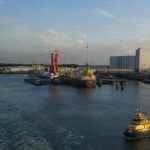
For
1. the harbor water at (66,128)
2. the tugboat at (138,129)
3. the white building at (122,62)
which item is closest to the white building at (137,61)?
the white building at (122,62)

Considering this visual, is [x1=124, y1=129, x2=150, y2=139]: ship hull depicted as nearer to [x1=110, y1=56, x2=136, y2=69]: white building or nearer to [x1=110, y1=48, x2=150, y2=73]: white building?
[x1=110, y1=48, x2=150, y2=73]: white building

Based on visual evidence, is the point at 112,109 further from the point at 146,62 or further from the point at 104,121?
the point at 146,62

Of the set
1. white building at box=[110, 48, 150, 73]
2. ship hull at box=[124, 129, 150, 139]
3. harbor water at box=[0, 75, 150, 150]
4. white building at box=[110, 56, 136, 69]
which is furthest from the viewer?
white building at box=[110, 56, 136, 69]

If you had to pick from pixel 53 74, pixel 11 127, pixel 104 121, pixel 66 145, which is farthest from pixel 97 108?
pixel 53 74

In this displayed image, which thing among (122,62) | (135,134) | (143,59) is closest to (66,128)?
(135,134)

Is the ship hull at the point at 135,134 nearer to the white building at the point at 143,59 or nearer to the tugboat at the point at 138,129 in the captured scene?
the tugboat at the point at 138,129

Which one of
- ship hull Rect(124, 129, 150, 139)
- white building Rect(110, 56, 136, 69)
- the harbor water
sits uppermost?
white building Rect(110, 56, 136, 69)

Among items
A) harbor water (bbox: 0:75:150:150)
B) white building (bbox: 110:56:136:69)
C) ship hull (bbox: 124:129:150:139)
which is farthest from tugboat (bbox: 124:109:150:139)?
white building (bbox: 110:56:136:69)

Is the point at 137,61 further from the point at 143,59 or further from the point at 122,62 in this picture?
the point at 122,62

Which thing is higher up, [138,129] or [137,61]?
[137,61]
